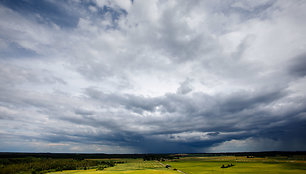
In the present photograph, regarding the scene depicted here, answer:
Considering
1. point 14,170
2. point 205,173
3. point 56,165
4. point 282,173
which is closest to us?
point 282,173

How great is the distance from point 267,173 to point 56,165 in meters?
201

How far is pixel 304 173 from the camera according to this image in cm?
10100

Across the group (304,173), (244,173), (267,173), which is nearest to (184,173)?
(244,173)

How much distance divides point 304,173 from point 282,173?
12.5m

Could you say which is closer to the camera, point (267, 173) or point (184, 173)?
point (267, 173)

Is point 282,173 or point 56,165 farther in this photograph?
point 56,165

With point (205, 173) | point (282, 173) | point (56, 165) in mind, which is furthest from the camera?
point (56, 165)

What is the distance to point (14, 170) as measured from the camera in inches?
6747

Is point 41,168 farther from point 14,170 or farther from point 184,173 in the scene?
point 184,173

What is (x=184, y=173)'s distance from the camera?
11456 centimetres

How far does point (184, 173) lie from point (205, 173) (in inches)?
524

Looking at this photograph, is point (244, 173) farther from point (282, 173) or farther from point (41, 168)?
point (41, 168)

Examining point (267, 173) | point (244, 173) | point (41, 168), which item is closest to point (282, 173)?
point (267, 173)

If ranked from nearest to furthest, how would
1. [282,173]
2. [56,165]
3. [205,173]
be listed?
[282,173]
[205,173]
[56,165]
